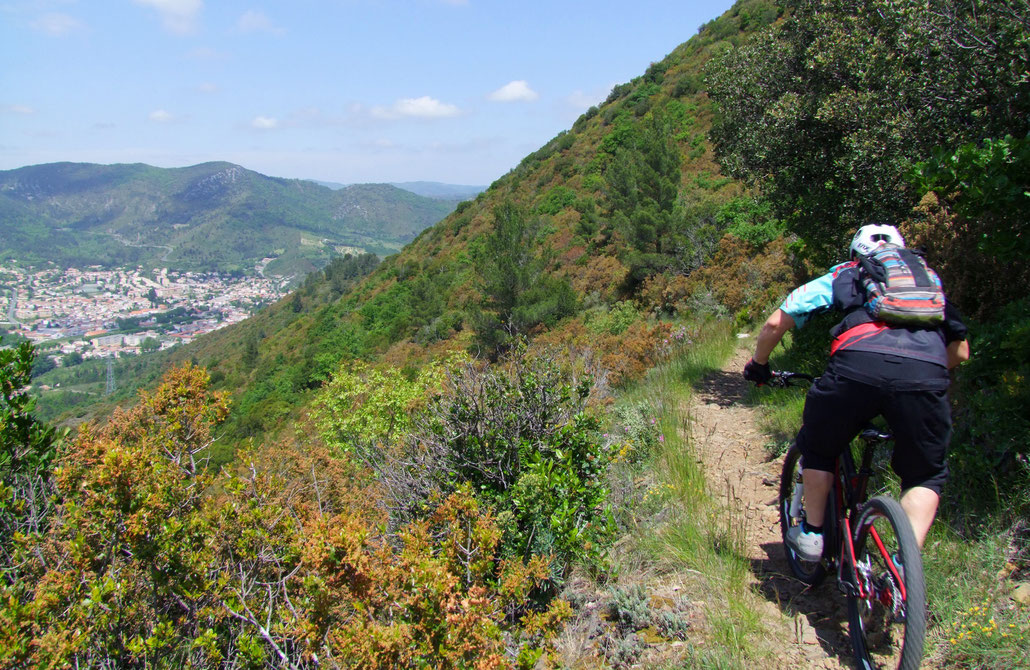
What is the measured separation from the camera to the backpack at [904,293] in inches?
79.2

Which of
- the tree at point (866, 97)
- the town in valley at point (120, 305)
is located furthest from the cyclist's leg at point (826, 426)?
the town in valley at point (120, 305)

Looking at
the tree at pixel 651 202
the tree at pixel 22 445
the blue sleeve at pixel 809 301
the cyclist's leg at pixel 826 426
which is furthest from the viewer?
the tree at pixel 651 202

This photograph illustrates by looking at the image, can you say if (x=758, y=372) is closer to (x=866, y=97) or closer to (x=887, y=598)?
(x=887, y=598)

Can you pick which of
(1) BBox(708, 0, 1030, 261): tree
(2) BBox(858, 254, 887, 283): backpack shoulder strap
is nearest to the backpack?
(2) BBox(858, 254, 887, 283): backpack shoulder strap

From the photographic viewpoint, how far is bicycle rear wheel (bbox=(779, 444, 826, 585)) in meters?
2.51

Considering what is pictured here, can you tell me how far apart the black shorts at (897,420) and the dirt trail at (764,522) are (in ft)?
2.47

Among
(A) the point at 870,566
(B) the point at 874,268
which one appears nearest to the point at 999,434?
(A) the point at 870,566

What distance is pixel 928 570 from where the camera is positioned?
2344 millimetres

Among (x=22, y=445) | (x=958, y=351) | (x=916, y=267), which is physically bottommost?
(x=22, y=445)

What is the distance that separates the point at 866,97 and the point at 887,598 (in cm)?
472

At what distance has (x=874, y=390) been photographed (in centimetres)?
198

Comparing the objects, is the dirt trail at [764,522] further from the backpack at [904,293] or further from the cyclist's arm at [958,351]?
the backpack at [904,293]

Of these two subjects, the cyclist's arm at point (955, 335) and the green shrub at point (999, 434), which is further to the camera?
the green shrub at point (999, 434)

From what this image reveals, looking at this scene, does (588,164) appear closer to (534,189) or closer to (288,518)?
(534,189)
